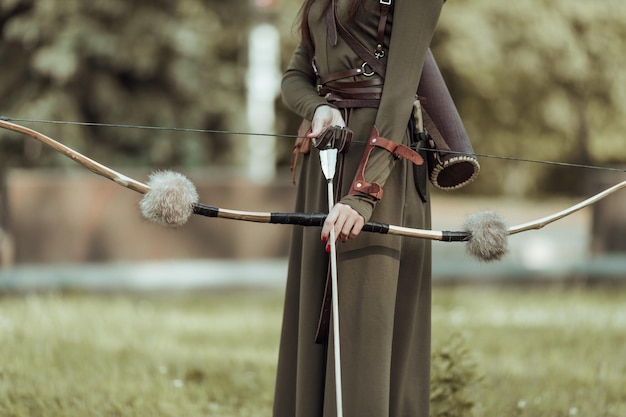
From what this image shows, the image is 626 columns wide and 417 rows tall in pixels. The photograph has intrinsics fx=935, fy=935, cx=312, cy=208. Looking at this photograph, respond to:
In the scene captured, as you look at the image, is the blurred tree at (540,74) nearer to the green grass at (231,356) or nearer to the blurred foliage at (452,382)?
the green grass at (231,356)

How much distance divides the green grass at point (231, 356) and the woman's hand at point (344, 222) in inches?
63.8

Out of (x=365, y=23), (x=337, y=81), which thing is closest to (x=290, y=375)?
(x=337, y=81)

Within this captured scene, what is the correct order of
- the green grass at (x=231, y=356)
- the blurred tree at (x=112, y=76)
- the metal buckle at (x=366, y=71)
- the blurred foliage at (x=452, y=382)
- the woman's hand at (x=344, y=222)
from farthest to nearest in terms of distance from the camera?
the blurred tree at (x=112, y=76)
the green grass at (x=231, y=356)
the blurred foliage at (x=452, y=382)
the metal buckle at (x=366, y=71)
the woman's hand at (x=344, y=222)

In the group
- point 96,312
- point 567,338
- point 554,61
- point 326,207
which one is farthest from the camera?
point 554,61

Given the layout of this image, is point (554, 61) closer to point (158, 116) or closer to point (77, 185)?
point (158, 116)

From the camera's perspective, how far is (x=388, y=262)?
10.8ft

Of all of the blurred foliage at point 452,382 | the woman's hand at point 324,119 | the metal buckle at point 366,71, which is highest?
the metal buckle at point 366,71

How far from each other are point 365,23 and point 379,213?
665 millimetres

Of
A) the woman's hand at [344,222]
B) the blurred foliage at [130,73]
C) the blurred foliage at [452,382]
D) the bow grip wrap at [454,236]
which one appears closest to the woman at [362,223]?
the woman's hand at [344,222]

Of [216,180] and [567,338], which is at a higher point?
[216,180]

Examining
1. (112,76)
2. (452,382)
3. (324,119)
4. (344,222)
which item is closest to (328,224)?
(344,222)

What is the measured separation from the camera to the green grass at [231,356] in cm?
468

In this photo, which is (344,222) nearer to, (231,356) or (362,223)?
(362,223)

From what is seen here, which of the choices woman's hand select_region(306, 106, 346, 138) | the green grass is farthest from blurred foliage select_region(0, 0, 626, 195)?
woman's hand select_region(306, 106, 346, 138)
